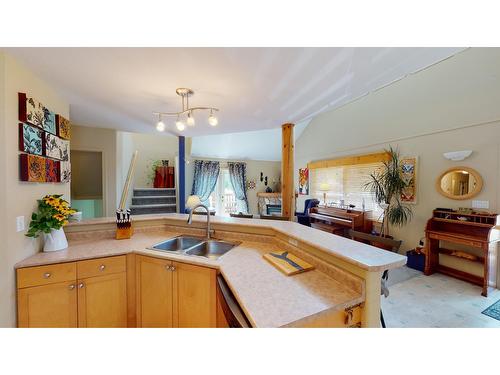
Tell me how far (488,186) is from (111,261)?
4.51 meters

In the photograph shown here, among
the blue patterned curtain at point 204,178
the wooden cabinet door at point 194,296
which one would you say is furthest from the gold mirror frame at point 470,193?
the blue patterned curtain at point 204,178

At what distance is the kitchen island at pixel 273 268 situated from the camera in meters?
0.87

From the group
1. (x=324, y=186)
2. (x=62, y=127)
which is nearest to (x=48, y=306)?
(x=62, y=127)

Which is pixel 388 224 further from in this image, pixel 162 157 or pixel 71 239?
pixel 162 157

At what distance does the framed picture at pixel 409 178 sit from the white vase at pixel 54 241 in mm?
4815

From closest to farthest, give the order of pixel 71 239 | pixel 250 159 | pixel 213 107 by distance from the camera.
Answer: pixel 71 239 < pixel 213 107 < pixel 250 159

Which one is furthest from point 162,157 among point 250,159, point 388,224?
point 388,224

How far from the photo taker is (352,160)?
4531mm

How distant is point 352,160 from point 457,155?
178cm

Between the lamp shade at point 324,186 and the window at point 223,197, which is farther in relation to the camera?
the window at point 223,197

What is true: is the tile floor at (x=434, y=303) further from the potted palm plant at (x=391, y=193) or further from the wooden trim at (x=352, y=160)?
the wooden trim at (x=352, y=160)

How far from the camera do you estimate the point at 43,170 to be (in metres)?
1.56

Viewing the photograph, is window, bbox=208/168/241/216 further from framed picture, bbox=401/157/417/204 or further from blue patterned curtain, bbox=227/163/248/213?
framed picture, bbox=401/157/417/204
